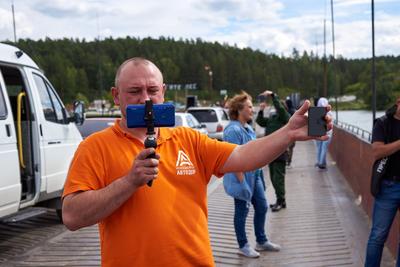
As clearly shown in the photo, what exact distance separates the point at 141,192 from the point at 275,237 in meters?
5.15

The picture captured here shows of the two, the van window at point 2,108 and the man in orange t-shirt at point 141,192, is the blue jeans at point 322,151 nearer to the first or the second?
the van window at point 2,108

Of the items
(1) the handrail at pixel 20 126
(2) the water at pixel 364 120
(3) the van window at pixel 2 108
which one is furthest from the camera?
(2) the water at pixel 364 120

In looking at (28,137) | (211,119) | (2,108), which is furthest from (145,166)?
(211,119)

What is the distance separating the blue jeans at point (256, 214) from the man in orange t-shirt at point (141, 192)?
3.66m

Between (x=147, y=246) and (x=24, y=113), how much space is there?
17.5ft

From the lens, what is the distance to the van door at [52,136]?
735 centimetres

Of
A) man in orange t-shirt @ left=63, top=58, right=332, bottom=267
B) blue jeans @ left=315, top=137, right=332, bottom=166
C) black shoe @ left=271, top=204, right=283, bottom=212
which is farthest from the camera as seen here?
blue jeans @ left=315, top=137, right=332, bottom=166

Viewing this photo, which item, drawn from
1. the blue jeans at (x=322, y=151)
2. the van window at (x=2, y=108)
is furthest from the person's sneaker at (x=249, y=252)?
the blue jeans at (x=322, y=151)

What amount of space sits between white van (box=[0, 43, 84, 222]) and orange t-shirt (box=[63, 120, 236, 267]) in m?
4.10

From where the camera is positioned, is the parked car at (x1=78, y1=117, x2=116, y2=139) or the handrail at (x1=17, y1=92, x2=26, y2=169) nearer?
the handrail at (x1=17, y1=92, x2=26, y2=169)

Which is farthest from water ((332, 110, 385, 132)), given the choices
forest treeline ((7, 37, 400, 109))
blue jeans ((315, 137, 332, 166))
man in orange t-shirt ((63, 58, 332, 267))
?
forest treeline ((7, 37, 400, 109))

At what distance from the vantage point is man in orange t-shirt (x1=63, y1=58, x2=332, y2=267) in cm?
229

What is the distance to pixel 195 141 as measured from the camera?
2.63 meters

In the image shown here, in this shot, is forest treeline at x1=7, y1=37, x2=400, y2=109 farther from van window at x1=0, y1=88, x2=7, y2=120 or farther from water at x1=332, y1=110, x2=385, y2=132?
van window at x1=0, y1=88, x2=7, y2=120
